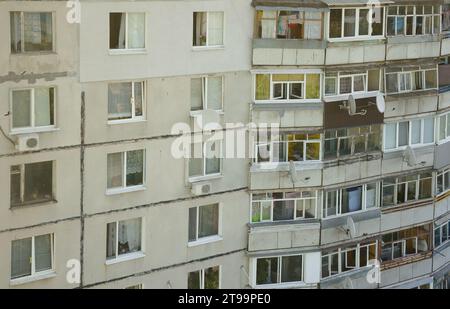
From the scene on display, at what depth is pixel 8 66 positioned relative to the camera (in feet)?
Answer: 72.0

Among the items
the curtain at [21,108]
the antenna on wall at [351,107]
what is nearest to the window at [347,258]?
the antenna on wall at [351,107]

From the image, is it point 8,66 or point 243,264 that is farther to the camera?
point 243,264

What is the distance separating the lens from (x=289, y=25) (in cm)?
2611

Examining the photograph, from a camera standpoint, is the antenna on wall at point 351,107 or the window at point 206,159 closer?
the window at point 206,159

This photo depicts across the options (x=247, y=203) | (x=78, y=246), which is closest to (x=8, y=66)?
(x=78, y=246)

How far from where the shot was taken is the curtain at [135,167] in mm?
24469

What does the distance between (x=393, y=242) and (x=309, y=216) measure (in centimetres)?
371

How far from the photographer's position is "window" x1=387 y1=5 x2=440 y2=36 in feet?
90.4

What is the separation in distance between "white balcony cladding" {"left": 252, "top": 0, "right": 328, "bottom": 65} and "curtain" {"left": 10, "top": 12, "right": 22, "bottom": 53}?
21.4 ft

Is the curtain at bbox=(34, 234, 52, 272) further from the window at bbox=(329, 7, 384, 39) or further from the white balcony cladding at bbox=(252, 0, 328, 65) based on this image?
the window at bbox=(329, 7, 384, 39)

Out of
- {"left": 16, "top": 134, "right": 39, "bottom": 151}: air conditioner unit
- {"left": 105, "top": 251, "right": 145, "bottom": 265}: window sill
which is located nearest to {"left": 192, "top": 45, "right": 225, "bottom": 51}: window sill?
{"left": 16, "top": 134, "right": 39, "bottom": 151}: air conditioner unit

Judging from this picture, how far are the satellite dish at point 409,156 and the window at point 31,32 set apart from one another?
1140 cm

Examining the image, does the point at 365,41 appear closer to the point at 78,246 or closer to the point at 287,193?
the point at 287,193

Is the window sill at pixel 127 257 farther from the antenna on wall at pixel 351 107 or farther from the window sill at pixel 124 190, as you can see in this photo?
the antenna on wall at pixel 351 107
